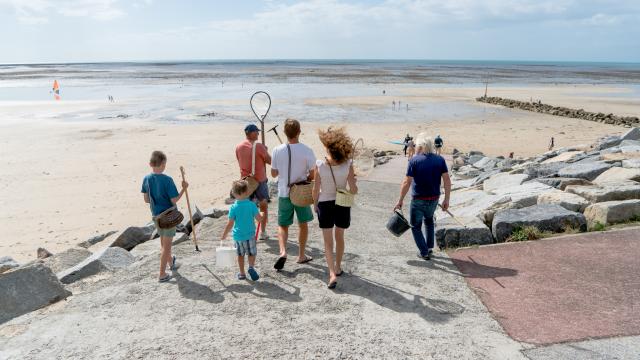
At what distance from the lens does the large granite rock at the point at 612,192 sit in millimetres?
6867

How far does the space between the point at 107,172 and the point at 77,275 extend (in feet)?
33.7

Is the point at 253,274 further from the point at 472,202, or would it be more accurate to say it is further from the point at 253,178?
the point at 472,202

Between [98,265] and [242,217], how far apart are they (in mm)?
2576

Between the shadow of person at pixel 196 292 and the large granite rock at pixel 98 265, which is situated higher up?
the shadow of person at pixel 196 292

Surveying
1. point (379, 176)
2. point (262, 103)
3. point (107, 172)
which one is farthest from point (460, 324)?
point (107, 172)

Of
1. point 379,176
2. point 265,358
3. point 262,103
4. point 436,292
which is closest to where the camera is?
point 265,358

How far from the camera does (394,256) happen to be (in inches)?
239

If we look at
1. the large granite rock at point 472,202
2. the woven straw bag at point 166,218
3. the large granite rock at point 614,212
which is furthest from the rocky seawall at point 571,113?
the woven straw bag at point 166,218

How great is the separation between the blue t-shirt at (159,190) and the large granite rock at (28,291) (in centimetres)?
136

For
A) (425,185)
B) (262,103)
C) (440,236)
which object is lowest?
(440,236)

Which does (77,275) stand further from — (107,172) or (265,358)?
(107,172)

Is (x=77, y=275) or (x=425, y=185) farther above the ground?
(x=425, y=185)

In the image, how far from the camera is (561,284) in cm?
481

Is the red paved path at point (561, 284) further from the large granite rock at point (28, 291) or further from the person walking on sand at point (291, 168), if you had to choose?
the large granite rock at point (28, 291)
